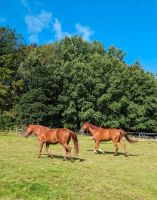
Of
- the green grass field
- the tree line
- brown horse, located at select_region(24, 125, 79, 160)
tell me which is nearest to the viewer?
the green grass field

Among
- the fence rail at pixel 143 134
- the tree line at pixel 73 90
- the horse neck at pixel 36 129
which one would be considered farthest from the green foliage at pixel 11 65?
the horse neck at pixel 36 129

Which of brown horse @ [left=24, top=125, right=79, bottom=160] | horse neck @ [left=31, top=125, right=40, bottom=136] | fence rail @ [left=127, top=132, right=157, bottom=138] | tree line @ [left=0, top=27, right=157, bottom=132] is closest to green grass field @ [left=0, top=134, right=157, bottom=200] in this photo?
brown horse @ [left=24, top=125, right=79, bottom=160]

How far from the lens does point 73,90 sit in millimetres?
56781

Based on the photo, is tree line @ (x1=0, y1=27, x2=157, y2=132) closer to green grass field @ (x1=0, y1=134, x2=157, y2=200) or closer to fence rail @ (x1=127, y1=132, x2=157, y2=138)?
fence rail @ (x1=127, y1=132, x2=157, y2=138)

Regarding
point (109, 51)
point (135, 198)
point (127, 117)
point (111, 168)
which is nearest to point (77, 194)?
point (135, 198)

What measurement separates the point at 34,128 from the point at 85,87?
37.8 m

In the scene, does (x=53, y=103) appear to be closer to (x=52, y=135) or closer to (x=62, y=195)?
(x=52, y=135)

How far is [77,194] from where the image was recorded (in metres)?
11.5

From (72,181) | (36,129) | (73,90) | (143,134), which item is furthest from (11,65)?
(72,181)

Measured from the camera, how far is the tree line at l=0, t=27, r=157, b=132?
2168 inches

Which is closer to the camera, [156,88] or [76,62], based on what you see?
[76,62]

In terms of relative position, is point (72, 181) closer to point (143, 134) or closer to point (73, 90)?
point (73, 90)

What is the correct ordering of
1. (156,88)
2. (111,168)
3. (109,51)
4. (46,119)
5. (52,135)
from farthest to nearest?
(109,51) → (156,88) → (46,119) → (52,135) → (111,168)

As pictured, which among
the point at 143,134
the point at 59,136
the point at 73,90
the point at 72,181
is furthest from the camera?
the point at 143,134
